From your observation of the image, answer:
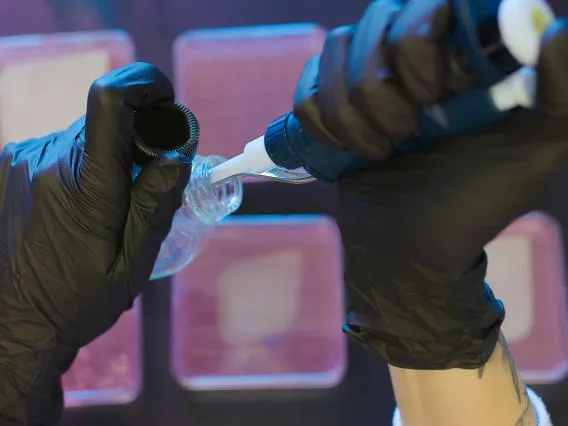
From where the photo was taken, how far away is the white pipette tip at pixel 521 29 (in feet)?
1.17

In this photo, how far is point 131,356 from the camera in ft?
3.26

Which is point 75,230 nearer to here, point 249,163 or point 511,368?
point 249,163

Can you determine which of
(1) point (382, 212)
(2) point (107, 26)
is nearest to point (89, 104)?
(1) point (382, 212)

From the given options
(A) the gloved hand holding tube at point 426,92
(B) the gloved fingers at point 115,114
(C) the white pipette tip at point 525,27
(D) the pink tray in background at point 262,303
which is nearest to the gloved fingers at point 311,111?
(A) the gloved hand holding tube at point 426,92

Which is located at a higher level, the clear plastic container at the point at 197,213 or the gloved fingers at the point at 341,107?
the gloved fingers at the point at 341,107

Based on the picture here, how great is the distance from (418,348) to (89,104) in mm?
385

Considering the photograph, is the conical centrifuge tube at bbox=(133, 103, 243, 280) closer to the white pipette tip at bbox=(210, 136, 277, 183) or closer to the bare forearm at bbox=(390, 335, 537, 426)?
the white pipette tip at bbox=(210, 136, 277, 183)

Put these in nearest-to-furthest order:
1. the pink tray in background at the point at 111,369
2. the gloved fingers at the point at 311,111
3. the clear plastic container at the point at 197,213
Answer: the gloved fingers at the point at 311,111, the clear plastic container at the point at 197,213, the pink tray in background at the point at 111,369

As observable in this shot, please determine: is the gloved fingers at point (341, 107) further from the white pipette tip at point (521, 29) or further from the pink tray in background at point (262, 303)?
the pink tray in background at point (262, 303)

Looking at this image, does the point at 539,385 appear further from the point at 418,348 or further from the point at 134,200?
the point at 134,200

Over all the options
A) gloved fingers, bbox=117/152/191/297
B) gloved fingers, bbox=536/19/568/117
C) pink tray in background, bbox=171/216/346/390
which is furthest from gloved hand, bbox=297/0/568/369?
pink tray in background, bbox=171/216/346/390

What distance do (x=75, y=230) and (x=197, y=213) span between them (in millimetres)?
148

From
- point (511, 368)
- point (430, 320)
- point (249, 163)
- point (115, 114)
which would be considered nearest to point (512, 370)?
point (511, 368)

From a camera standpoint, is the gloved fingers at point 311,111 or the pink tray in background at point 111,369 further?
the pink tray in background at point 111,369
